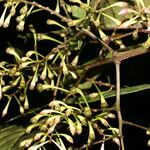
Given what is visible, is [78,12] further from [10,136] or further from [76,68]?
[10,136]

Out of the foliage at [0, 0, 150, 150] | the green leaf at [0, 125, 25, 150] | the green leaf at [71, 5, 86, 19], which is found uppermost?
the green leaf at [71, 5, 86, 19]

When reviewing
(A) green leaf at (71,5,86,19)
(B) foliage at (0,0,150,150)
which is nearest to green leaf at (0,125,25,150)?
(B) foliage at (0,0,150,150)

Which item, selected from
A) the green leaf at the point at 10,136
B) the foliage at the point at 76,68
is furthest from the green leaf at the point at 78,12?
the green leaf at the point at 10,136

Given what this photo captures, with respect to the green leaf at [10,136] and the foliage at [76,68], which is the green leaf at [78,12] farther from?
the green leaf at [10,136]

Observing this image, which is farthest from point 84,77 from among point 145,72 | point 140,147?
point 140,147

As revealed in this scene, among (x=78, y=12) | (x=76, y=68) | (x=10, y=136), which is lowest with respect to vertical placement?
(x=10, y=136)

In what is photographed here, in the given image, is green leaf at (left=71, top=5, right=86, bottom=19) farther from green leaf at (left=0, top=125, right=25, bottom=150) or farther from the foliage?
green leaf at (left=0, top=125, right=25, bottom=150)

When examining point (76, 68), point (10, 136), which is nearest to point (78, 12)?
point (76, 68)
